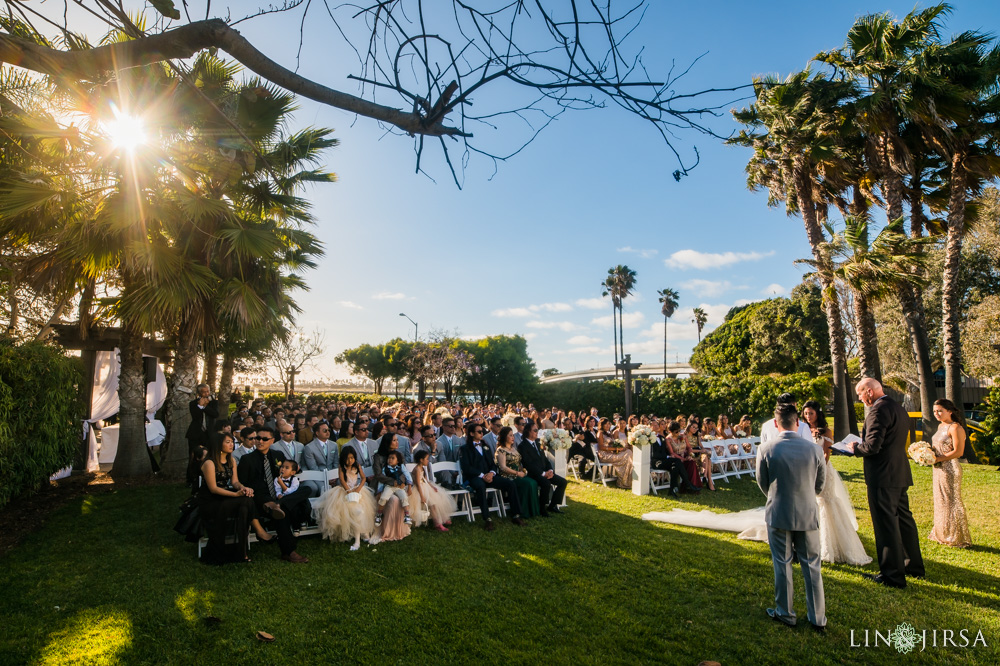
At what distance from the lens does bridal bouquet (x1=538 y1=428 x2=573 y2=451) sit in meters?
10.7

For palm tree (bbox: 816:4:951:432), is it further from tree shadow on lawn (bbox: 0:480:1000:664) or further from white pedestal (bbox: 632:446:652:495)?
tree shadow on lawn (bbox: 0:480:1000:664)

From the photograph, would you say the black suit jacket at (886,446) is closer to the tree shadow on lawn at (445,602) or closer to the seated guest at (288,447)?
the tree shadow on lawn at (445,602)

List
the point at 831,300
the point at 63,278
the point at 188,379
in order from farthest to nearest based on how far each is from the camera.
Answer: the point at 831,300 → the point at 188,379 → the point at 63,278

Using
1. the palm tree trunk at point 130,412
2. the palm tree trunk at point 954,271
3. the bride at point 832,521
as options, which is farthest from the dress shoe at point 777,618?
the palm tree trunk at point 954,271

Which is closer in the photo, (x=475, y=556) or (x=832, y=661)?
(x=832, y=661)

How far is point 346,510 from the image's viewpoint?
22.0 ft

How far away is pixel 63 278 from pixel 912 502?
51.1 ft

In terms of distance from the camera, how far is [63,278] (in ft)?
29.8

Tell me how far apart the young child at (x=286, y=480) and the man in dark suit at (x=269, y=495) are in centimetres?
11

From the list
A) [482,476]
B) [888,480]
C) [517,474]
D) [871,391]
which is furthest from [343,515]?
[871,391]

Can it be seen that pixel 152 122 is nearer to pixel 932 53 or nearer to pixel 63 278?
pixel 63 278

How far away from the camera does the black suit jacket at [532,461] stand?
8820mm

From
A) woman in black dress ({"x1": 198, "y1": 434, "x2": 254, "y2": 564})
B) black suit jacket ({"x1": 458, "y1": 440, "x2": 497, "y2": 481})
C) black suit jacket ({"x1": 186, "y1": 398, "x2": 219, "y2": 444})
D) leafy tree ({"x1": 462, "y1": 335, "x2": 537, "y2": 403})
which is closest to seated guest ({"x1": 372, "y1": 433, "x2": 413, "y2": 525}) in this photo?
black suit jacket ({"x1": 458, "y1": 440, "x2": 497, "y2": 481})

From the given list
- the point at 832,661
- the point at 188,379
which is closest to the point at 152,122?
the point at 832,661
